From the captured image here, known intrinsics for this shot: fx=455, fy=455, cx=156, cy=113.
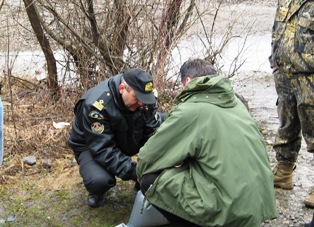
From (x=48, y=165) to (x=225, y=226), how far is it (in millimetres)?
2263

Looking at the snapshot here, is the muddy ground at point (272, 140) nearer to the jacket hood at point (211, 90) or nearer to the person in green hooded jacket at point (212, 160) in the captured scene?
the person in green hooded jacket at point (212, 160)

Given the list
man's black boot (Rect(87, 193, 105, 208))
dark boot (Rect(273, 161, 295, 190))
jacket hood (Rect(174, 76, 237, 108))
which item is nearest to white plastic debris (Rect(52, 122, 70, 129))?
man's black boot (Rect(87, 193, 105, 208))

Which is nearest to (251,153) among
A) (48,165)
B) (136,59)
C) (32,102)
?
(48,165)

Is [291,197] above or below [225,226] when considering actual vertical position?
below

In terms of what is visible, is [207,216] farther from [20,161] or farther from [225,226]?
[20,161]

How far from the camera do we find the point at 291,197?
3.55 meters

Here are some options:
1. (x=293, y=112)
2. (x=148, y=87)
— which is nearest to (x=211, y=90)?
(x=148, y=87)

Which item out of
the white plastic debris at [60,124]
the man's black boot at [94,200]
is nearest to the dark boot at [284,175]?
the man's black boot at [94,200]

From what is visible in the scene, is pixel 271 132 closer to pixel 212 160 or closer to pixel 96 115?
pixel 96 115

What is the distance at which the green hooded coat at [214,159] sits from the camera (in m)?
2.25

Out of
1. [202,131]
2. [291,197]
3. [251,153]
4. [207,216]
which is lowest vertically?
[291,197]

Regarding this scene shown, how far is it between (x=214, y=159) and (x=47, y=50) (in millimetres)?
3916

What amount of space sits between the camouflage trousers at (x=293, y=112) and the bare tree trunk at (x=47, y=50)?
316 cm

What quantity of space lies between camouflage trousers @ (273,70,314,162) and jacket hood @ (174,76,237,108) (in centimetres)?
97
